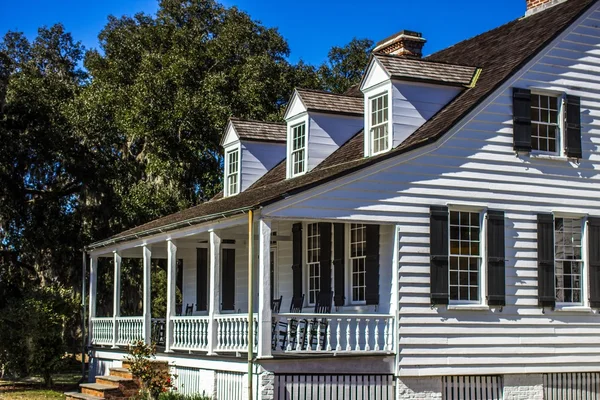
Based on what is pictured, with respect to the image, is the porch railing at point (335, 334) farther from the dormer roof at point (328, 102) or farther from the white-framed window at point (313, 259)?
the dormer roof at point (328, 102)

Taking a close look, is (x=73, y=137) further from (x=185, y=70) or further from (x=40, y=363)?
(x=40, y=363)

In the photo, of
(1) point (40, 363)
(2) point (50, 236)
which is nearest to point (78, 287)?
(2) point (50, 236)

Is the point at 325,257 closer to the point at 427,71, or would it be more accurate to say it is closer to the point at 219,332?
the point at 219,332

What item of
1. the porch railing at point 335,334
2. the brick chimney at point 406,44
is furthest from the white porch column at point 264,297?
the brick chimney at point 406,44

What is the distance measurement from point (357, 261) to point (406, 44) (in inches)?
277

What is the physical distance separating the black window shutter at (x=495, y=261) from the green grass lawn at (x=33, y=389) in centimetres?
1069

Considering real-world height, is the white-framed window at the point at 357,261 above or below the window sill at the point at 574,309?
above

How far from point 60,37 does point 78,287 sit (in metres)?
13.6

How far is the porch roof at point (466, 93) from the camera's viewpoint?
1645cm

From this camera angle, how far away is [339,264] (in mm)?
18234

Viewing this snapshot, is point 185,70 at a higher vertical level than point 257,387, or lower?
higher

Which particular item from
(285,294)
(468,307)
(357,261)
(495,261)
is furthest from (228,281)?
(495,261)

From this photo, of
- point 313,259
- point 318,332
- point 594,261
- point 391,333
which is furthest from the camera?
point 313,259

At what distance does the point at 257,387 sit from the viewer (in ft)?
49.5
